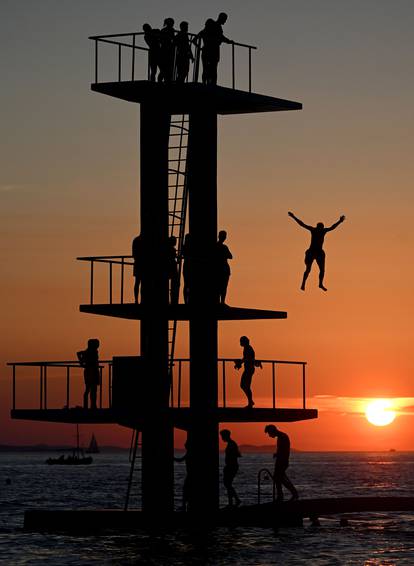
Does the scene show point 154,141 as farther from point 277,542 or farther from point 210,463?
point 277,542

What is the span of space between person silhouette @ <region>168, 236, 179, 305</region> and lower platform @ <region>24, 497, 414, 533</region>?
18.5 feet

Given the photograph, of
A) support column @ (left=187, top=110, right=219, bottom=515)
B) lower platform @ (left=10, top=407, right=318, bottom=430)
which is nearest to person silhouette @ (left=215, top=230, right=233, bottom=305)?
support column @ (left=187, top=110, right=219, bottom=515)

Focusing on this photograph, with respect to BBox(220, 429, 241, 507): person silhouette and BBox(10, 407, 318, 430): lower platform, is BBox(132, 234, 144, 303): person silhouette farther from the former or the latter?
BBox(220, 429, 241, 507): person silhouette

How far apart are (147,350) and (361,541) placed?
9331 mm

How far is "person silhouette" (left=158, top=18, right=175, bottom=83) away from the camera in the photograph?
37906 mm

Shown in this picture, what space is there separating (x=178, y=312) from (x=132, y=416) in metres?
2.95

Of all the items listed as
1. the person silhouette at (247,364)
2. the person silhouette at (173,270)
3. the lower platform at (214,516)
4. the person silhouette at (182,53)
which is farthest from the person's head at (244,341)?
the person silhouette at (182,53)

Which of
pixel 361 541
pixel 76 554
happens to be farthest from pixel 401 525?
pixel 76 554

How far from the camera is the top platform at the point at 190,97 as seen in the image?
3772cm

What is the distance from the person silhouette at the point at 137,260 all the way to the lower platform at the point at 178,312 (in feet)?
1.22

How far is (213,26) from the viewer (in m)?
38.2

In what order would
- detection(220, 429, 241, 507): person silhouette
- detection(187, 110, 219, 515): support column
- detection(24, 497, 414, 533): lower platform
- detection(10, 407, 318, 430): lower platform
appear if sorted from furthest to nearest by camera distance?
detection(220, 429, 241, 507): person silhouette → detection(187, 110, 219, 515): support column → detection(10, 407, 318, 430): lower platform → detection(24, 497, 414, 533): lower platform

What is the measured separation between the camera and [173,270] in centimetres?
3762

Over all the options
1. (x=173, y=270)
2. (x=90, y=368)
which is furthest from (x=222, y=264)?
(x=90, y=368)
